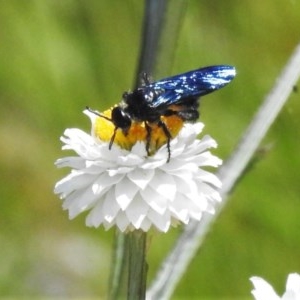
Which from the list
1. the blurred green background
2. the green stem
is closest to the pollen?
the green stem

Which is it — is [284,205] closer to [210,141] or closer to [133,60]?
[133,60]

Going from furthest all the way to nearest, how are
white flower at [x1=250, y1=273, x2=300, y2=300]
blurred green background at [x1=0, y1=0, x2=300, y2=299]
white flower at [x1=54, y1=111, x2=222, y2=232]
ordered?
blurred green background at [x1=0, y1=0, x2=300, y2=299]
white flower at [x1=54, y1=111, x2=222, y2=232]
white flower at [x1=250, y1=273, x2=300, y2=300]

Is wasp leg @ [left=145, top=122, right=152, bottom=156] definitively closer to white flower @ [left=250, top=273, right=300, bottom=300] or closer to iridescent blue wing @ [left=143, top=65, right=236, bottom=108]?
iridescent blue wing @ [left=143, top=65, right=236, bottom=108]

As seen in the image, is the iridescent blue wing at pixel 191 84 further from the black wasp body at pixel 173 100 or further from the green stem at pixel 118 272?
the green stem at pixel 118 272

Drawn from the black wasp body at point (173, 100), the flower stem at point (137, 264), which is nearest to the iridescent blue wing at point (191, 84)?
the black wasp body at point (173, 100)

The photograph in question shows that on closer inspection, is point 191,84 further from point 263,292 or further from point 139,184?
point 263,292

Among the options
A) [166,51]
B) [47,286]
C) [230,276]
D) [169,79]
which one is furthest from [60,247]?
[169,79]

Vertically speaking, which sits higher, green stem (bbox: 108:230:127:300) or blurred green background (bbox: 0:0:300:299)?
blurred green background (bbox: 0:0:300:299)
